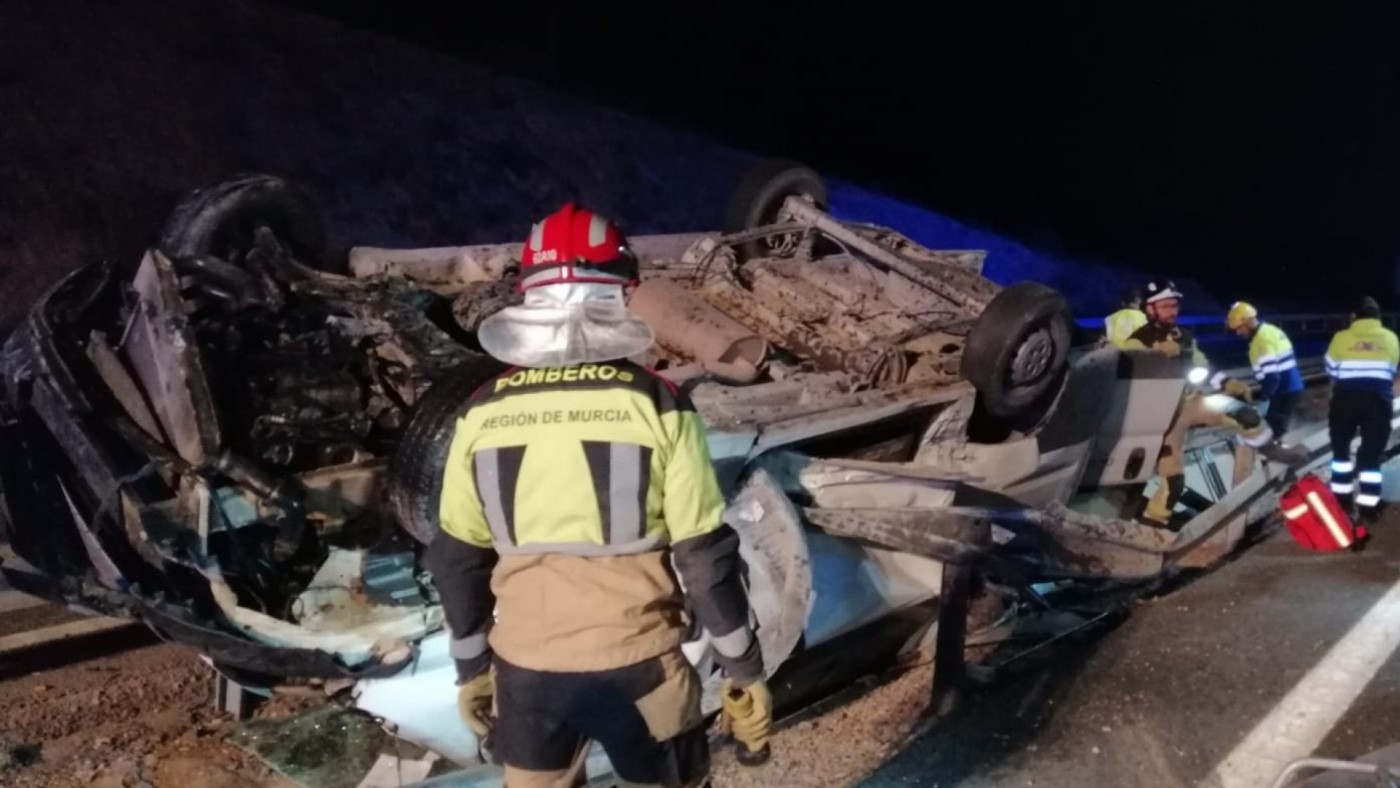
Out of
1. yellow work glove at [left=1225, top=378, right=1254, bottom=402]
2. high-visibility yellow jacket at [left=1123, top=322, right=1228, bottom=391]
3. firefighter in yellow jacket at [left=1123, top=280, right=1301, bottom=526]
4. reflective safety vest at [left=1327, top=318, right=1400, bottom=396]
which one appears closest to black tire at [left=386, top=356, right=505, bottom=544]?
firefighter in yellow jacket at [left=1123, top=280, right=1301, bottom=526]

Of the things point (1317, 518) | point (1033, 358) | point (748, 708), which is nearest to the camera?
point (748, 708)

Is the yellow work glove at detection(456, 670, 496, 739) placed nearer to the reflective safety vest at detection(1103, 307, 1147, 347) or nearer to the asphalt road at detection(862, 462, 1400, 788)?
the asphalt road at detection(862, 462, 1400, 788)

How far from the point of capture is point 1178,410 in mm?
5453

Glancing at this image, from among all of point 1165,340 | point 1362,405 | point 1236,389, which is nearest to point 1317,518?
point 1236,389

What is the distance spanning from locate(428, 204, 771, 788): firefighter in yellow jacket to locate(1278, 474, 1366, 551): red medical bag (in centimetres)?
414

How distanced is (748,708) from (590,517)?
534 mm

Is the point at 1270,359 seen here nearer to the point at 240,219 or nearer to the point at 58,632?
the point at 240,219

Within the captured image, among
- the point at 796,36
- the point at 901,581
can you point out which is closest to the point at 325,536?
the point at 901,581

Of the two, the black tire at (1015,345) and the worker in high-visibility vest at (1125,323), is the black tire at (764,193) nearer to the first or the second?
the black tire at (1015,345)

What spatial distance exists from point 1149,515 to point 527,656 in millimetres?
4289

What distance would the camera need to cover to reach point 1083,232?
20.5 m

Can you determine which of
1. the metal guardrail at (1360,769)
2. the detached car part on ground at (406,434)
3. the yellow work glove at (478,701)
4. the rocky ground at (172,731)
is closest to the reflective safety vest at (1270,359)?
the detached car part on ground at (406,434)

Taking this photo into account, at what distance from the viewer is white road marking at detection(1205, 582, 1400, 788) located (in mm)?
3188

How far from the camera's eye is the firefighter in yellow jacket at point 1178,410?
5.48 metres
